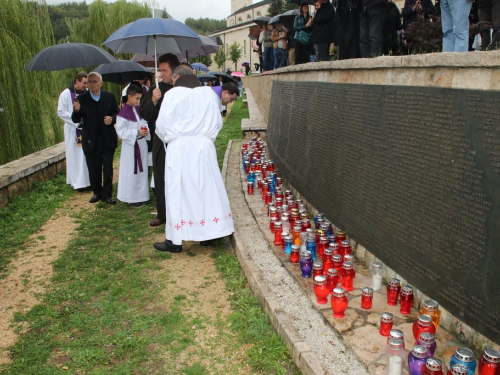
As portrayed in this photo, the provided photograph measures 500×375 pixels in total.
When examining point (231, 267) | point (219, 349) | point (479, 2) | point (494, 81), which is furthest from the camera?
point (479, 2)

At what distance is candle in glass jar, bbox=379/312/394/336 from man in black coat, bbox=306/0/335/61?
6.14 m

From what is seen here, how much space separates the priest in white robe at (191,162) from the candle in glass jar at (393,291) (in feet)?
6.82

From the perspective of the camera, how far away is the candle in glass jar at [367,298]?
11.2ft

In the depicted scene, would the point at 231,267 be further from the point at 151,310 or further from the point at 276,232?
the point at 151,310

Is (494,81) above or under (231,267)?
above

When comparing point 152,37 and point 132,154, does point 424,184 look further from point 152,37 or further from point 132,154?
point 152,37

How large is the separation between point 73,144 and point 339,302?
636 cm

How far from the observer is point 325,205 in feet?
17.0

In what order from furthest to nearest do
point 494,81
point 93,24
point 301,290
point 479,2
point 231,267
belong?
point 93,24
point 479,2
point 231,267
point 301,290
point 494,81

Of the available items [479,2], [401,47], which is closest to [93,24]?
[401,47]

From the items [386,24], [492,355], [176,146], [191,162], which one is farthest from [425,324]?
[386,24]

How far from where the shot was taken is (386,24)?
644cm

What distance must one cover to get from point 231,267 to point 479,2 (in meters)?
4.60

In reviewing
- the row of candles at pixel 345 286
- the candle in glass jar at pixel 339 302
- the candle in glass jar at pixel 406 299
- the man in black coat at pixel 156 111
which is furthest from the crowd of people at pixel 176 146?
the candle in glass jar at pixel 406 299
